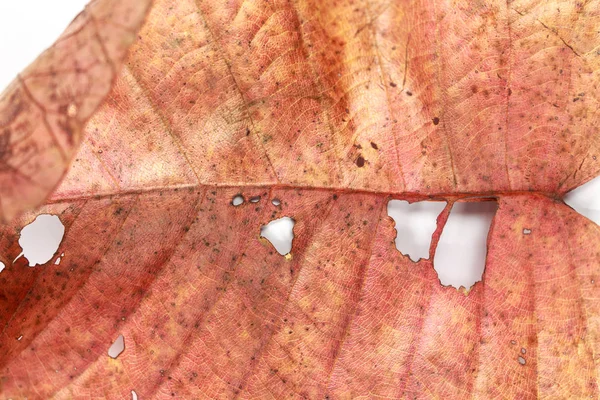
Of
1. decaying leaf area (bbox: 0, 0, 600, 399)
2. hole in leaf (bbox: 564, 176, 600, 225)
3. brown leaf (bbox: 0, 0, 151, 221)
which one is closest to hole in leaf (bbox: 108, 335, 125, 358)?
decaying leaf area (bbox: 0, 0, 600, 399)

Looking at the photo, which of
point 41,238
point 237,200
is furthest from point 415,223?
point 41,238

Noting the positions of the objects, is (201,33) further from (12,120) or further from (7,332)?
(7,332)

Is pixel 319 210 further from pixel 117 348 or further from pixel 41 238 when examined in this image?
pixel 41 238

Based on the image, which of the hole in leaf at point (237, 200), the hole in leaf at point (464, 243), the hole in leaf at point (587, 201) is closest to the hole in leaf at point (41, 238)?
the hole in leaf at point (237, 200)

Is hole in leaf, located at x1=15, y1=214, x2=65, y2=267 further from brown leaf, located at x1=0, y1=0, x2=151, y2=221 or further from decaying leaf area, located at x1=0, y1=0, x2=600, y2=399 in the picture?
brown leaf, located at x1=0, y1=0, x2=151, y2=221

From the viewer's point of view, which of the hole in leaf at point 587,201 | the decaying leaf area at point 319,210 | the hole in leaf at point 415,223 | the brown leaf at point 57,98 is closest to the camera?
the brown leaf at point 57,98

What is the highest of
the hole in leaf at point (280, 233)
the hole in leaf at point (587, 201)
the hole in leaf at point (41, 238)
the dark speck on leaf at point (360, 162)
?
the hole in leaf at point (587, 201)

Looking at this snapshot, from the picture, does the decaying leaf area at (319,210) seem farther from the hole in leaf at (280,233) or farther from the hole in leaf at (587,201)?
the hole in leaf at (587,201)
